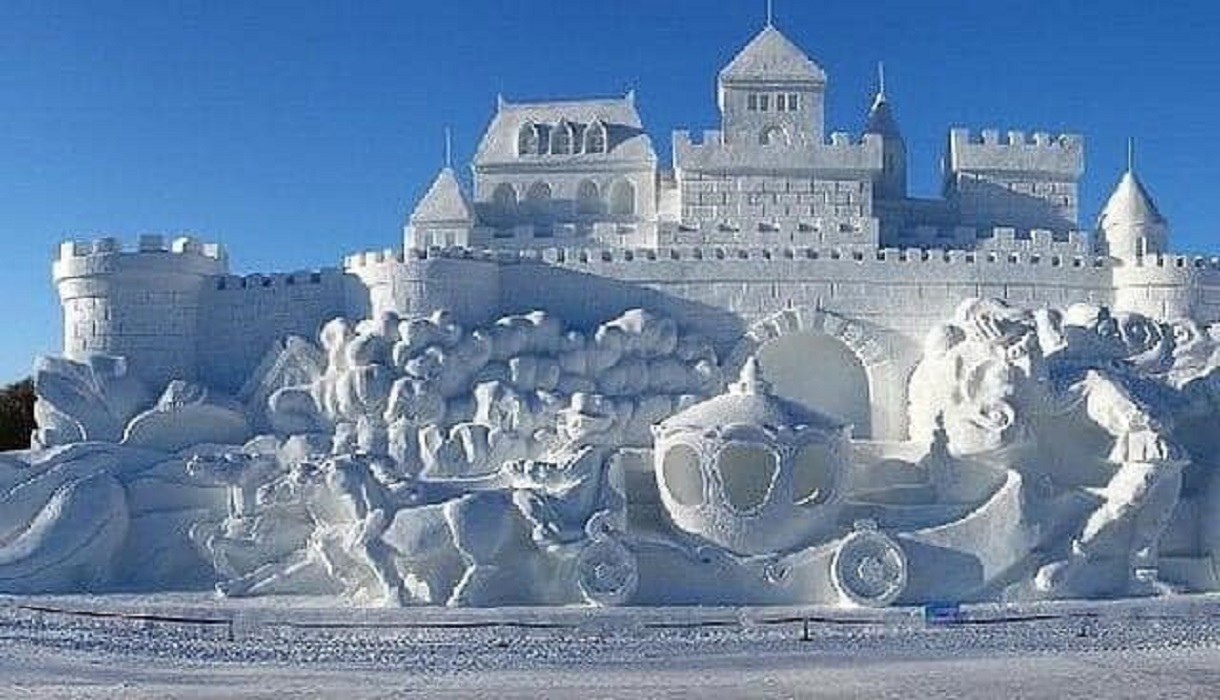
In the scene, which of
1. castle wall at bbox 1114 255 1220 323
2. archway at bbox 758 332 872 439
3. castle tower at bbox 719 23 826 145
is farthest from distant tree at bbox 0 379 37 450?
castle wall at bbox 1114 255 1220 323

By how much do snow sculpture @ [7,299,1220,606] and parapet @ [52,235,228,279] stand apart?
1.84m

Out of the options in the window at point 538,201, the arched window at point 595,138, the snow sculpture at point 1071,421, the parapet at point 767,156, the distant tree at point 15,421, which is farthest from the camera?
the distant tree at point 15,421

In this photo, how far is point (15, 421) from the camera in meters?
43.0

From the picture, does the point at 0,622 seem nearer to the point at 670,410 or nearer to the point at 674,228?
the point at 670,410

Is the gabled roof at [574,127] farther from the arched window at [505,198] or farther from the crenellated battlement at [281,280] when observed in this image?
the crenellated battlement at [281,280]

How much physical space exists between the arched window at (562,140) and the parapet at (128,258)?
9506 millimetres

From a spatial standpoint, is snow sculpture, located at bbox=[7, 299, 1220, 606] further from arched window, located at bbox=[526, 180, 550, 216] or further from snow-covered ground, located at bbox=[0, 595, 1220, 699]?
arched window, located at bbox=[526, 180, 550, 216]

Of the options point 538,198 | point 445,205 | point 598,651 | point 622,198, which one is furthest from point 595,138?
point 598,651

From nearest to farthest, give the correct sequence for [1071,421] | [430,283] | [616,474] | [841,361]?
[616,474] → [1071,421] → [430,283] → [841,361]

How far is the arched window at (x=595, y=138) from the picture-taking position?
31.5m

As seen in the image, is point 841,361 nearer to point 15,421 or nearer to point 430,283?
point 430,283

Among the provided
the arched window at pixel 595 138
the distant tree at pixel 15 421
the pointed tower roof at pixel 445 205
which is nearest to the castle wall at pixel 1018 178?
the arched window at pixel 595 138

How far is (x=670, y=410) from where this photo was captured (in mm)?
23188

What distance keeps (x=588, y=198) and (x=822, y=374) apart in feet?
28.8
